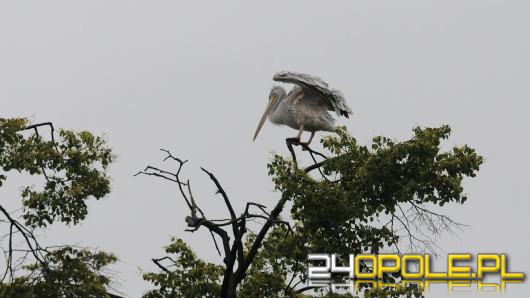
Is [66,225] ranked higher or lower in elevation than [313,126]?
lower

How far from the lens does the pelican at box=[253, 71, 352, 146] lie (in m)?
15.6

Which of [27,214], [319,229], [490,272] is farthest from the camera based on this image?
[27,214]

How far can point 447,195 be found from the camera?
14.8 m

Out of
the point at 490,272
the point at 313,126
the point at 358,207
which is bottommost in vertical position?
the point at 490,272

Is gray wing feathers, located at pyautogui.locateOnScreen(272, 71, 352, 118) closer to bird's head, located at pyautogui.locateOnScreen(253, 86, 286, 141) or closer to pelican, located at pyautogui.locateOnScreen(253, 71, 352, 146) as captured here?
pelican, located at pyautogui.locateOnScreen(253, 71, 352, 146)

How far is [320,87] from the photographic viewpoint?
15523 millimetres

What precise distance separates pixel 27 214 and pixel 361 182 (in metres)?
6.00

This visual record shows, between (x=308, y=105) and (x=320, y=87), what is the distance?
2.01ft

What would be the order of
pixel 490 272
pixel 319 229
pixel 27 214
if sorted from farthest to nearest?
pixel 27 214, pixel 319 229, pixel 490 272

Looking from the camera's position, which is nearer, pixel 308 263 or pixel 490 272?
pixel 490 272

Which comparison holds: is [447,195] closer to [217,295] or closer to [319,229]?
[319,229]

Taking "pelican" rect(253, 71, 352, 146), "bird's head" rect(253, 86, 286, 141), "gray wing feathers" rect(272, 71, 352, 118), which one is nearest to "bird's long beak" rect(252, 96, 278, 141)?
"bird's head" rect(253, 86, 286, 141)

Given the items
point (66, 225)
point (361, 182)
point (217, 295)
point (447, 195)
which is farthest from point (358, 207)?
point (66, 225)

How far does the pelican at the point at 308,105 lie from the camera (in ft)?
51.2
